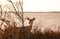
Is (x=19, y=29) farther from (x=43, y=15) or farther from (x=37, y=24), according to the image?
(x=43, y=15)

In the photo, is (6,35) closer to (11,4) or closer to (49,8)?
(11,4)

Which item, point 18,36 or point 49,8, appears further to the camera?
point 49,8

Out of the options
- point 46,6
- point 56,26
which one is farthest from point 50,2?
point 56,26

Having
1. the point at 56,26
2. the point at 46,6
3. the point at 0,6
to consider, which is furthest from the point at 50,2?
the point at 0,6

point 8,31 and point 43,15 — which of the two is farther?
point 43,15

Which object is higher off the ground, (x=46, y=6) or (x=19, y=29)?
(x=46, y=6)

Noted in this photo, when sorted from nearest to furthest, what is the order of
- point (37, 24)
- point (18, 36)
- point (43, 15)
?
1. point (18, 36)
2. point (37, 24)
3. point (43, 15)

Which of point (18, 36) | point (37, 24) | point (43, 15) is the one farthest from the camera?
point (43, 15)

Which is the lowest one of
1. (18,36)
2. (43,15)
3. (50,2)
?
(18,36)

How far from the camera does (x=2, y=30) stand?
2.92m

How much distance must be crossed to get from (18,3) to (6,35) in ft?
2.01

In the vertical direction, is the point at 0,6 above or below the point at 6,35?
above

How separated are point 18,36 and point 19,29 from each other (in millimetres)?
105

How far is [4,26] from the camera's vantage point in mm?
2965
